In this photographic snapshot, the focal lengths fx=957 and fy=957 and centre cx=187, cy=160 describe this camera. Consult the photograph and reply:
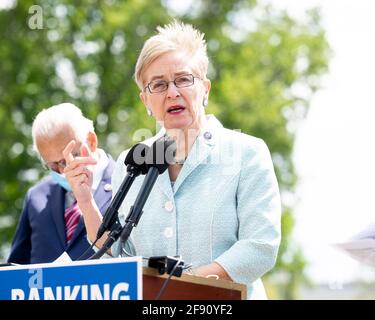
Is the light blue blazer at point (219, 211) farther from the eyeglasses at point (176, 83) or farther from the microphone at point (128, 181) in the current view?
the microphone at point (128, 181)

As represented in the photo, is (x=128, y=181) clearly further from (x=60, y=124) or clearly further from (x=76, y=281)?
(x=60, y=124)

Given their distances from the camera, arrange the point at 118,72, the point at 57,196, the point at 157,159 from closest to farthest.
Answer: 1. the point at 157,159
2. the point at 57,196
3. the point at 118,72

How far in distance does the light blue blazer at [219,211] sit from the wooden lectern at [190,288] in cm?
31

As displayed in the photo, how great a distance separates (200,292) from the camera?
10.8ft

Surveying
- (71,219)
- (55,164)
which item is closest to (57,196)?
(71,219)

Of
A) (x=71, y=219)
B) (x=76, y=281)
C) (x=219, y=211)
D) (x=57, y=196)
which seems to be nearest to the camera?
(x=76, y=281)

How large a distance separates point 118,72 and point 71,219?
15019 millimetres

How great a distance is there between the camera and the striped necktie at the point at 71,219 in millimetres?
4996

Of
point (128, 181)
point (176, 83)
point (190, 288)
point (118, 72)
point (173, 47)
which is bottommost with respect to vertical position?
point (190, 288)

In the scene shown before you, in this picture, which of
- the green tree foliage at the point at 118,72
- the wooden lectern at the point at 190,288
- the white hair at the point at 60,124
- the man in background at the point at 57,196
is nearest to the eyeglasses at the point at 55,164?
the man in background at the point at 57,196

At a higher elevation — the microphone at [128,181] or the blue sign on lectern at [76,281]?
the microphone at [128,181]

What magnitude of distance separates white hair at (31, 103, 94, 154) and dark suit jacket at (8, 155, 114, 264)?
30 cm

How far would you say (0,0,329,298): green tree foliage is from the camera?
1877 cm

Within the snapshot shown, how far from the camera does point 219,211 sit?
3.88m
